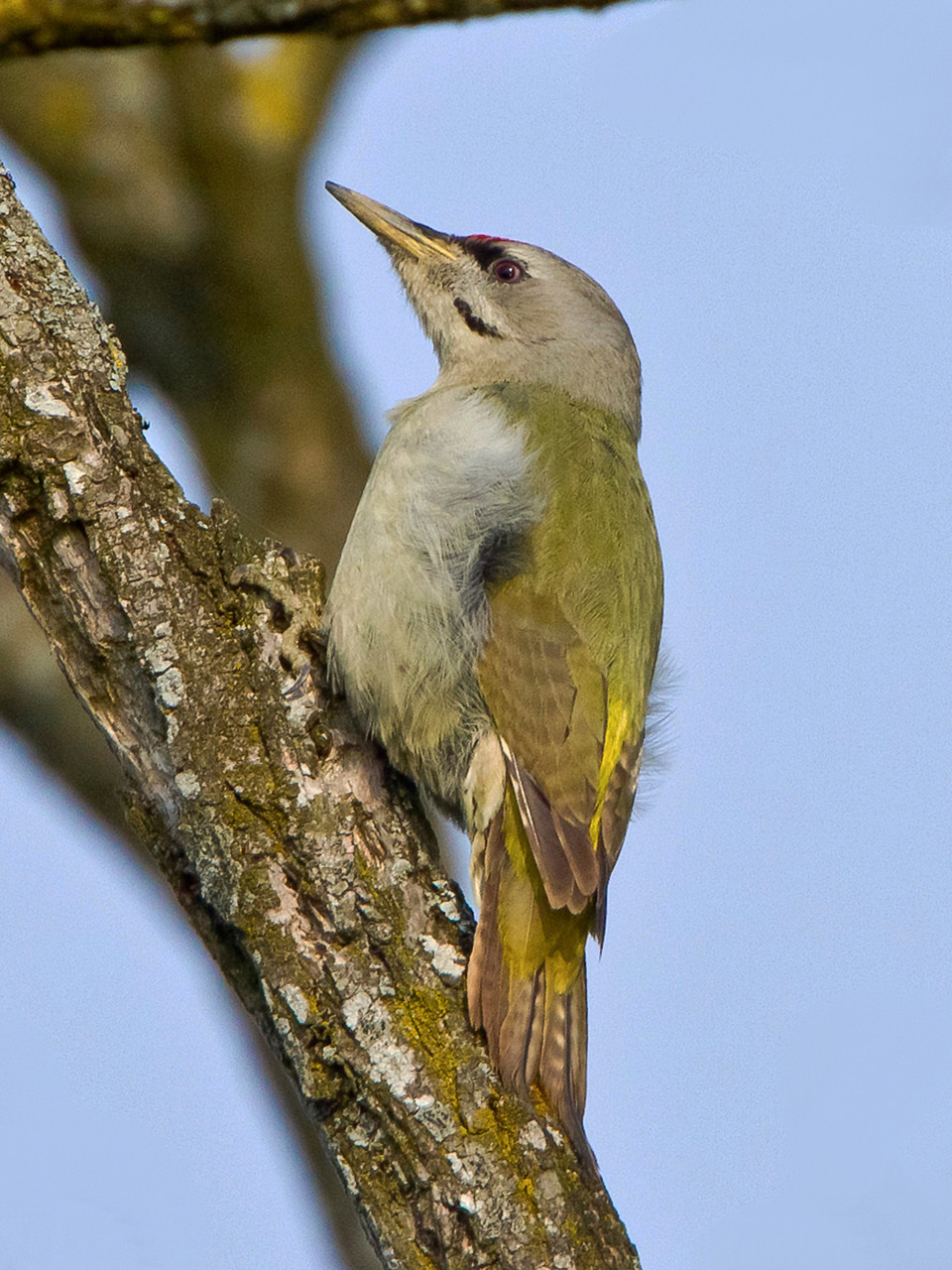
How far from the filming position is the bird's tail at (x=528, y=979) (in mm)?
3373

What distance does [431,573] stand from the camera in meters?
4.36

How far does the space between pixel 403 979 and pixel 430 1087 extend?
0.25 m

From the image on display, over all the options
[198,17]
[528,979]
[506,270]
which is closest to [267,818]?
[528,979]

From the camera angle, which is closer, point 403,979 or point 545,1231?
point 545,1231

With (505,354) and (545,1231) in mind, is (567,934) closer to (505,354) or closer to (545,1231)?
(545,1231)

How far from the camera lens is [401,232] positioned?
5.74 metres

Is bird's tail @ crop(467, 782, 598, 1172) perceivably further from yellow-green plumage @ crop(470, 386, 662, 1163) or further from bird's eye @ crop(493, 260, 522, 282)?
bird's eye @ crop(493, 260, 522, 282)

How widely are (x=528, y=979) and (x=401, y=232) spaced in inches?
126

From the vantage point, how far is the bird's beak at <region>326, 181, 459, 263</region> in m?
5.70

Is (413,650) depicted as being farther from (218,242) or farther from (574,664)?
(218,242)

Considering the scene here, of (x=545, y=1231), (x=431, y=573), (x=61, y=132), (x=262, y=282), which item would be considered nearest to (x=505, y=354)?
(x=431, y=573)

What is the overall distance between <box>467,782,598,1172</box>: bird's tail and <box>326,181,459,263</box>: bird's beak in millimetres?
2540

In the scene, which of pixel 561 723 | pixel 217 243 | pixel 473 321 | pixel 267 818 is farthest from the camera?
pixel 217 243

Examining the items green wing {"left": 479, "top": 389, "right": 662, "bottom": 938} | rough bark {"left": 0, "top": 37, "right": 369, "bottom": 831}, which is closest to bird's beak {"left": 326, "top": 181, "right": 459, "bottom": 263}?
green wing {"left": 479, "top": 389, "right": 662, "bottom": 938}
